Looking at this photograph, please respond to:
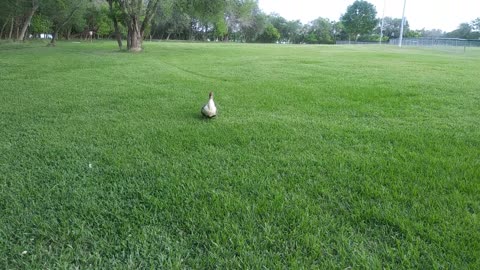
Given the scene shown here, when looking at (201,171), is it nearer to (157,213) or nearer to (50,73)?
(157,213)

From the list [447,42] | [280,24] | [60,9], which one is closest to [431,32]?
[280,24]

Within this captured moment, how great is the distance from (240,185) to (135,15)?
1702 cm

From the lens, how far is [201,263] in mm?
1699

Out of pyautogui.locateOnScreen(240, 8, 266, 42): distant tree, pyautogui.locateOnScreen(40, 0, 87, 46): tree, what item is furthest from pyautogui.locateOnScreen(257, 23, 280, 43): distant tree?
pyautogui.locateOnScreen(40, 0, 87, 46): tree

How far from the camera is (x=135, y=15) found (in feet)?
55.9

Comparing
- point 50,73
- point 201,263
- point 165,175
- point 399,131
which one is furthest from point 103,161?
point 50,73

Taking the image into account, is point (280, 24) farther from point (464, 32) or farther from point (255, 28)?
point (464, 32)

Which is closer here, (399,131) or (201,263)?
(201,263)

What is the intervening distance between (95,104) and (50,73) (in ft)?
14.5

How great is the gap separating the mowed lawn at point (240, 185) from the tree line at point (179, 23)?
14.7 meters

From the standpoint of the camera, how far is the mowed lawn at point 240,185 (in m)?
1.77

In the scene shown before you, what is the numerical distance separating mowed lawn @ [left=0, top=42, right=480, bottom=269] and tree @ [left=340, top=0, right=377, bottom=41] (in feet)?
263

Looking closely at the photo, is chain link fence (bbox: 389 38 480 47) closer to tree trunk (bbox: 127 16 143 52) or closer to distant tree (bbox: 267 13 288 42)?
tree trunk (bbox: 127 16 143 52)

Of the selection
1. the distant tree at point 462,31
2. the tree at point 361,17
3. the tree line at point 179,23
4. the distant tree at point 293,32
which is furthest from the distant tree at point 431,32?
the distant tree at point 293,32
